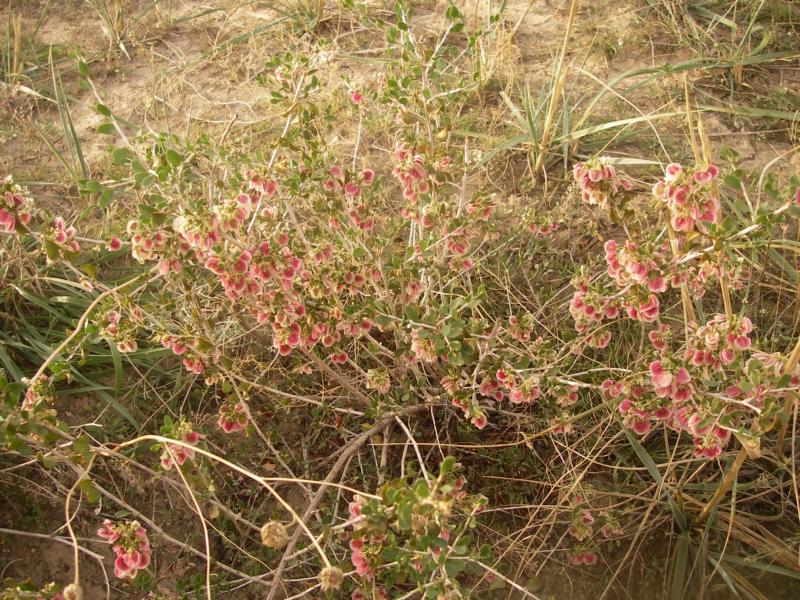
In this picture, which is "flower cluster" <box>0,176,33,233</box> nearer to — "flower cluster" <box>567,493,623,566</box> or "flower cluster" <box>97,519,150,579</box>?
"flower cluster" <box>97,519,150,579</box>

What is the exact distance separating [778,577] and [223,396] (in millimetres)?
1734

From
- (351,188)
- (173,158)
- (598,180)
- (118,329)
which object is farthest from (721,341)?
(118,329)

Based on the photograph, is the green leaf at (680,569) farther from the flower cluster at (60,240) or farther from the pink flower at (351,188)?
the flower cluster at (60,240)

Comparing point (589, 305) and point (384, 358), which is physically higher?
point (589, 305)

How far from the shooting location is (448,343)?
5.89 ft

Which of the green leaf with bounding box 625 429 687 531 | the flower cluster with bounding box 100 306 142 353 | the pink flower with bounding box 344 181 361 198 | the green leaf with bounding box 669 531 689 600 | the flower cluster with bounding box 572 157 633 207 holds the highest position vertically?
the flower cluster with bounding box 572 157 633 207

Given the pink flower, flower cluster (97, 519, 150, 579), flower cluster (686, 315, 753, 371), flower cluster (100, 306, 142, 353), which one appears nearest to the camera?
flower cluster (97, 519, 150, 579)

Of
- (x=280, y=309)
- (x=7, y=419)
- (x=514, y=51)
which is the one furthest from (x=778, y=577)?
(x=514, y=51)

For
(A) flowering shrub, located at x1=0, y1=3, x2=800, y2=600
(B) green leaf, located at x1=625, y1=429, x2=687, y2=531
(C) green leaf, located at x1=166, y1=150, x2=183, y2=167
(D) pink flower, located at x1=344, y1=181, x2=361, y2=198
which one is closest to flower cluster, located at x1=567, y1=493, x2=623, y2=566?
(A) flowering shrub, located at x1=0, y1=3, x2=800, y2=600

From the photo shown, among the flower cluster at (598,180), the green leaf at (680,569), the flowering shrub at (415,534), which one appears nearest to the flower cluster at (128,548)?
the flowering shrub at (415,534)

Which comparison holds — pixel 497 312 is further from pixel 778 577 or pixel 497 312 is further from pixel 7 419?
pixel 7 419

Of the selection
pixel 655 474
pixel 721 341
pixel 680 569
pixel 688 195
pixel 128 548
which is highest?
pixel 688 195

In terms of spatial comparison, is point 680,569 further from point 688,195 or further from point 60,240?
point 60,240

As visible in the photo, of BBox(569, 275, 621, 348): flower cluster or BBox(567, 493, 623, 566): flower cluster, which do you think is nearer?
BBox(569, 275, 621, 348): flower cluster
